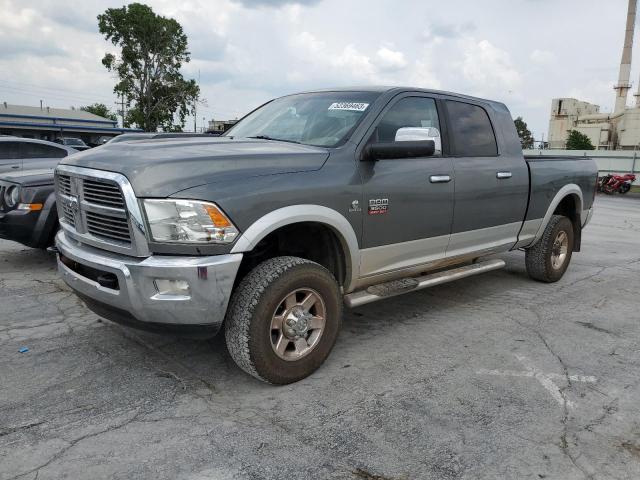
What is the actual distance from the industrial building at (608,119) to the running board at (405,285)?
186 feet

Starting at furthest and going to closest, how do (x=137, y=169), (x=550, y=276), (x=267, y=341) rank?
(x=550, y=276) → (x=267, y=341) → (x=137, y=169)

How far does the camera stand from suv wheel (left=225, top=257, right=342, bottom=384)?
10.4 ft

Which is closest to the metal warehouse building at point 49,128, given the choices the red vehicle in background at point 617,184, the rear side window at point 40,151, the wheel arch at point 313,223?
the red vehicle in background at point 617,184

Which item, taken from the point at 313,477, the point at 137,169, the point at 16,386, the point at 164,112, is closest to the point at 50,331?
the point at 16,386

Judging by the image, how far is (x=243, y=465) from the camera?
2568 millimetres

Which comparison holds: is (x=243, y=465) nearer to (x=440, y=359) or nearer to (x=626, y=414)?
(x=440, y=359)

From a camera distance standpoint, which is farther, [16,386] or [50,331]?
[50,331]

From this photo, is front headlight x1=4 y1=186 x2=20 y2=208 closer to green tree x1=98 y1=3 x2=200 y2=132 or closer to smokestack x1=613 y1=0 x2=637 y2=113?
green tree x1=98 y1=3 x2=200 y2=132

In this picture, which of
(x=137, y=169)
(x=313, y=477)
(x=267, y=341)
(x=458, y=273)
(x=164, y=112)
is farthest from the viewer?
(x=164, y=112)

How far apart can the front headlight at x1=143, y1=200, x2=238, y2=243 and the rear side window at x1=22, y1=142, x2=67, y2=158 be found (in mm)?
7361


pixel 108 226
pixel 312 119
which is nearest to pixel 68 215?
pixel 108 226

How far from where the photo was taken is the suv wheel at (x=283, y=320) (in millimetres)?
3164

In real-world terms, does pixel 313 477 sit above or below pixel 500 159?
below

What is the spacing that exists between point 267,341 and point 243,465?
2.63 ft
